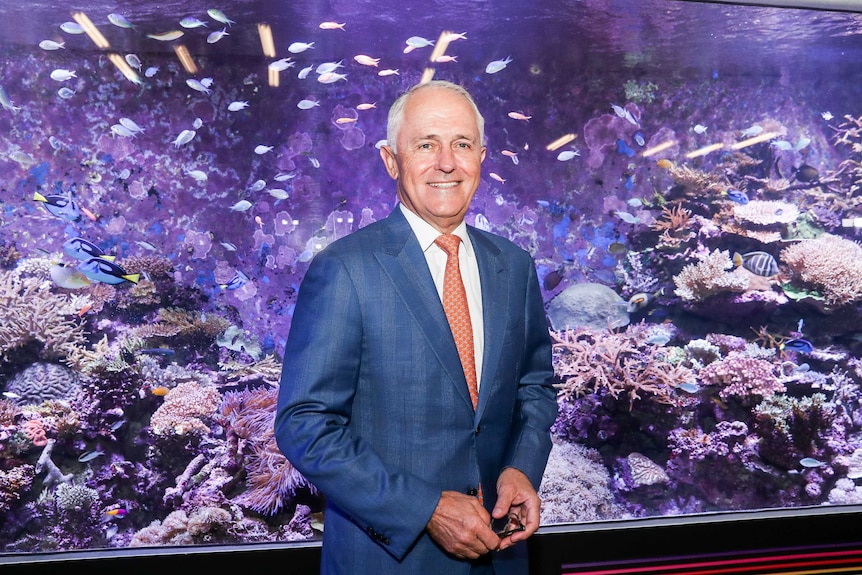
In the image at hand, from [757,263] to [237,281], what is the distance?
3445mm

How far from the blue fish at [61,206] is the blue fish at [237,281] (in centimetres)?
90

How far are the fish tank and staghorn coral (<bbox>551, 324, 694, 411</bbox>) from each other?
0.06ft

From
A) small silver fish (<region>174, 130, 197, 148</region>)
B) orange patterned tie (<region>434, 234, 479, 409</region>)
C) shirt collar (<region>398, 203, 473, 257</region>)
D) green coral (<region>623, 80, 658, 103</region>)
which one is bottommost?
orange patterned tie (<region>434, 234, 479, 409</region>)

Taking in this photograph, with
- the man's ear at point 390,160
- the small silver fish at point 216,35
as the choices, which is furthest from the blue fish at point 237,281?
the man's ear at point 390,160

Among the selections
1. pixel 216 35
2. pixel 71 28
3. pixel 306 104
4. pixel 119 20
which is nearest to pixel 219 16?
pixel 216 35

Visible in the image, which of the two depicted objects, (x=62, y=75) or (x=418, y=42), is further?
(x=418, y=42)

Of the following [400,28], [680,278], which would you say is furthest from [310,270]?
[680,278]

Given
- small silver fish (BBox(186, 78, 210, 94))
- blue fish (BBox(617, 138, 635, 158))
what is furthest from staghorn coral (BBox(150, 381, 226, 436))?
blue fish (BBox(617, 138, 635, 158))

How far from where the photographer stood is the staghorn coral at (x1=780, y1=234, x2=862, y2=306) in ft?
14.3

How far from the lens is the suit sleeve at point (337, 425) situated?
1.37 m

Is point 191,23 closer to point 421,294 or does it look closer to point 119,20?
point 119,20

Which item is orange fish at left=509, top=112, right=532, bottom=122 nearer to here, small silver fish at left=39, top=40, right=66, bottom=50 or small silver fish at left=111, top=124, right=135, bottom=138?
small silver fish at left=111, top=124, right=135, bottom=138

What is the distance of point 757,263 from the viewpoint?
436 centimetres

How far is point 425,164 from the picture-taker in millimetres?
1653
